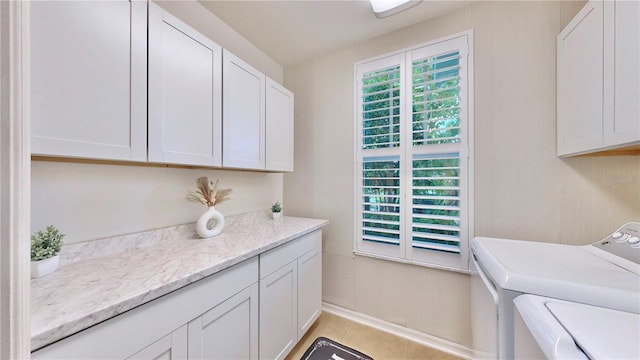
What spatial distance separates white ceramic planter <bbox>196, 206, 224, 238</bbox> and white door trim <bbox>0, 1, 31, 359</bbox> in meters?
1.02

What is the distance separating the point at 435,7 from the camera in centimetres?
160

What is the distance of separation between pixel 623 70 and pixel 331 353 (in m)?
1.73

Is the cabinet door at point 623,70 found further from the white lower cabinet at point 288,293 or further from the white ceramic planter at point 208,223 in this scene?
the white ceramic planter at point 208,223

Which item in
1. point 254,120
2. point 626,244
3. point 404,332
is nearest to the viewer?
point 626,244

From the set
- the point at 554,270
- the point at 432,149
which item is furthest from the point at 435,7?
the point at 554,270

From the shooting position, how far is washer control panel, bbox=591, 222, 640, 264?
896mm

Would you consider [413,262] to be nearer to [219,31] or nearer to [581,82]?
[581,82]

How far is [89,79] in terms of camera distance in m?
0.86

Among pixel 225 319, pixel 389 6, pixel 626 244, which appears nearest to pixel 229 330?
pixel 225 319

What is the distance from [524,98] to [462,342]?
5.85 feet

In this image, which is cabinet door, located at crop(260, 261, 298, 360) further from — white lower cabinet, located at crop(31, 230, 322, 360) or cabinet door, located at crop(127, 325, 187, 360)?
cabinet door, located at crop(127, 325, 187, 360)

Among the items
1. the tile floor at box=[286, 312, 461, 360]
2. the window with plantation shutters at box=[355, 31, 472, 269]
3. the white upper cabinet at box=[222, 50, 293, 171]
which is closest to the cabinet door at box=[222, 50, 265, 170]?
the white upper cabinet at box=[222, 50, 293, 171]

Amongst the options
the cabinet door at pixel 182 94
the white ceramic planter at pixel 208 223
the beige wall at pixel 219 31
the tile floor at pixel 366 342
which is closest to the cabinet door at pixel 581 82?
the tile floor at pixel 366 342

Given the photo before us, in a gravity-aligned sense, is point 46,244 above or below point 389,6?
below
